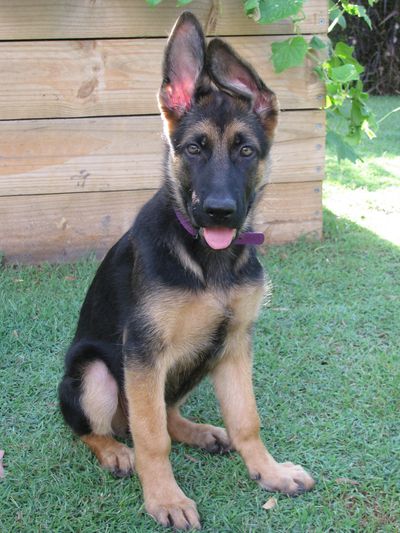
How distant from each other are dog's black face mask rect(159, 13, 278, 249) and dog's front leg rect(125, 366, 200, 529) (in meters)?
0.66

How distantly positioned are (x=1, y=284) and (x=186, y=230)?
2.58m

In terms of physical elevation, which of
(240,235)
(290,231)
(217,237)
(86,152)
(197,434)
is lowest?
(290,231)

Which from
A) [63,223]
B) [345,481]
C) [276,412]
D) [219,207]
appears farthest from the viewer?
[63,223]

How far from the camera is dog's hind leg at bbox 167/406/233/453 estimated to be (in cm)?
327

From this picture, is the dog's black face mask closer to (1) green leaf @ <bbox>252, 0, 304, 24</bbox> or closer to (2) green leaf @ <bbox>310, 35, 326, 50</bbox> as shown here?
(1) green leaf @ <bbox>252, 0, 304, 24</bbox>

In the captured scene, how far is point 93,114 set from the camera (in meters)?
5.24

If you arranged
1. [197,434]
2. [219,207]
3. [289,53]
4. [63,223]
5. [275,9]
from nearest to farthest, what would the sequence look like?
[219,207], [197,434], [275,9], [289,53], [63,223]

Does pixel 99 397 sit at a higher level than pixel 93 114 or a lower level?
lower

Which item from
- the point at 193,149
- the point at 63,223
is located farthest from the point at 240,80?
the point at 63,223

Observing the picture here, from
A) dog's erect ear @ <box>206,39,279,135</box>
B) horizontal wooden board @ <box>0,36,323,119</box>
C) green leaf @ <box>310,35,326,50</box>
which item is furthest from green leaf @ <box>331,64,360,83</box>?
dog's erect ear @ <box>206,39,279,135</box>

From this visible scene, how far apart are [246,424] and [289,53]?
10.3 feet

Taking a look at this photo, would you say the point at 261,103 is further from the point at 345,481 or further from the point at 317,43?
the point at 317,43

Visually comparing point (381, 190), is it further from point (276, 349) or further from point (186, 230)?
point (186, 230)

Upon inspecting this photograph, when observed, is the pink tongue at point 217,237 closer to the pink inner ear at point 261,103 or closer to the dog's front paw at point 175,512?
the pink inner ear at point 261,103
